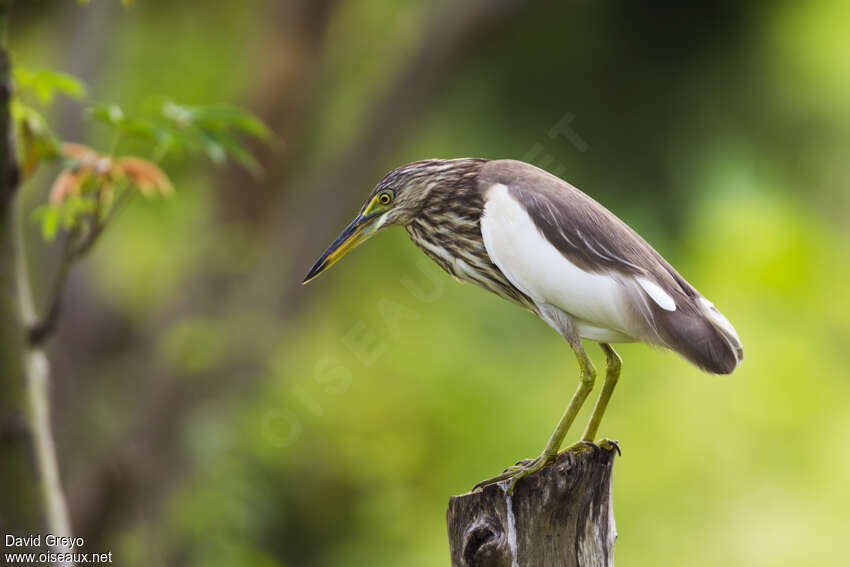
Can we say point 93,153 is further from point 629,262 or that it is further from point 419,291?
point 419,291

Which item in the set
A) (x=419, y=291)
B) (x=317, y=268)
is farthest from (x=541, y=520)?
(x=419, y=291)

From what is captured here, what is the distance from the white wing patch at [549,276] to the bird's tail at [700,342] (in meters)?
0.08

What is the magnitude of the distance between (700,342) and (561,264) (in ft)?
0.93

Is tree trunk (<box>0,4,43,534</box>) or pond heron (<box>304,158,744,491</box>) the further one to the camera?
tree trunk (<box>0,4,43,534</box>)

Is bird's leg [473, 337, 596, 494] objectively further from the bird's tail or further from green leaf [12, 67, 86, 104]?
green leaf [12, 67, 86, 104]

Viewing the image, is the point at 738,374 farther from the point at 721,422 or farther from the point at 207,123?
the point at 207,123

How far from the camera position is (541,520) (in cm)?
170

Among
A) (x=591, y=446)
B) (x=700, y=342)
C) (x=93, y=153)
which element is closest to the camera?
(x=700, y=342)

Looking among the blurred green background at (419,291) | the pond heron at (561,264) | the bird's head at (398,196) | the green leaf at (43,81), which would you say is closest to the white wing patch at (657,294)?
the pond heron at (561,264)

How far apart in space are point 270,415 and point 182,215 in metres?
2.22

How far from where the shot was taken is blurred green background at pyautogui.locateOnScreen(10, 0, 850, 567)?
4672 mm

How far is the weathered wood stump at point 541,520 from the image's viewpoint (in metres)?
1.68

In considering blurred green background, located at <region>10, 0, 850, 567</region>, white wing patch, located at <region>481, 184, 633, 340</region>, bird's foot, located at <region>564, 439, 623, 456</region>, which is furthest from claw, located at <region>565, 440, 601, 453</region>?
blurred green background, located at <region>10, 0, 850, 567</region>

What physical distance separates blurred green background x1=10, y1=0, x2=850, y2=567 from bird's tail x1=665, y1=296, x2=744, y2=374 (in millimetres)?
2460
